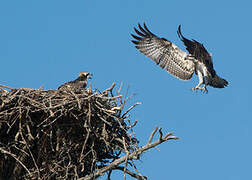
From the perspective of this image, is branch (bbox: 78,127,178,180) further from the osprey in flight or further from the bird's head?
the osprey in flight

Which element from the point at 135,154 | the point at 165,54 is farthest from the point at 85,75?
the point at 165,54

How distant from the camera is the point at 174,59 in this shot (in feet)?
47.6

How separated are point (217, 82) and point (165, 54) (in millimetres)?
1711

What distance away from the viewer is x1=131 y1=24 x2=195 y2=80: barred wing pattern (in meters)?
14.1

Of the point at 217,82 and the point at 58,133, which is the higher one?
the point at 217,82

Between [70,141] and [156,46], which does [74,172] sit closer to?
[70,141]

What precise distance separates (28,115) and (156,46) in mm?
7220

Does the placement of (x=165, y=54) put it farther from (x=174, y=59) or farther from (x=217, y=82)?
(x=217, y=82)

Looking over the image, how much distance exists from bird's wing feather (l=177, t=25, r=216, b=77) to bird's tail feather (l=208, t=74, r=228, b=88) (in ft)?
3.28


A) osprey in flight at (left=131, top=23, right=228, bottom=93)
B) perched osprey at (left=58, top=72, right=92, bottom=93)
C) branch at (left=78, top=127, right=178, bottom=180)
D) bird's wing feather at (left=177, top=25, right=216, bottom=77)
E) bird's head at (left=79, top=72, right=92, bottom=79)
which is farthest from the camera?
osprey in flight at (left=131, top=23, right=228, bottom=93)

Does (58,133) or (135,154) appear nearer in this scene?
(135,154)

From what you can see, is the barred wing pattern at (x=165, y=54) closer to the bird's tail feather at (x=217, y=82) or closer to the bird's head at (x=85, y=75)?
the bird's tail feather at (x=217, y=82)

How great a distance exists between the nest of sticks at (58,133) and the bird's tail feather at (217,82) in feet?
22.1

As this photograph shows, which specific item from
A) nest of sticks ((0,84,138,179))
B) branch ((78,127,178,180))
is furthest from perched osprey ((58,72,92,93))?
branch ((78,127,178,180))
